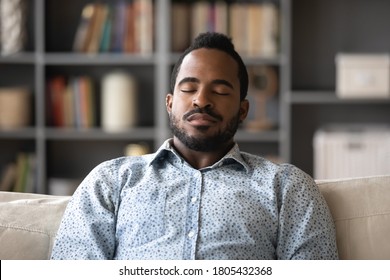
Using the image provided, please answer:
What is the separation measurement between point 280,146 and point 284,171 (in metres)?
2.34

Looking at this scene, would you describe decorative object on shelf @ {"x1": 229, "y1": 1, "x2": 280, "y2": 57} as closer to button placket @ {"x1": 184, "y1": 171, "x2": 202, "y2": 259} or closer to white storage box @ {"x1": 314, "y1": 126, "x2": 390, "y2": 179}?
white storage box @ {"x1": 314, "y1": 126, "x2": 390, "y2": 179}

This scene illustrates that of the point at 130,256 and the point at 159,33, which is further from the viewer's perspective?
the point at 159,33

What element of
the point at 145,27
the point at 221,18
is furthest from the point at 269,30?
the point at 145,27

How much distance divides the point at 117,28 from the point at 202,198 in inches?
99.2

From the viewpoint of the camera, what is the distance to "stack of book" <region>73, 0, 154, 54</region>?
13.1 feet

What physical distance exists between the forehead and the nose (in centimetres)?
4

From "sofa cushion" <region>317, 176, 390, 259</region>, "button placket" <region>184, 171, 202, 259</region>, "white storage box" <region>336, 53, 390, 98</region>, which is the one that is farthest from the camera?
A: "white storage box" <region>336, 53, 390, 98</region>

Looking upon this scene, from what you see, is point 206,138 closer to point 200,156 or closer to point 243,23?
point 200,156

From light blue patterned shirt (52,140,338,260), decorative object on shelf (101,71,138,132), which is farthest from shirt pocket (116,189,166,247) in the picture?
decorative object on shelf (101,71,138,132)

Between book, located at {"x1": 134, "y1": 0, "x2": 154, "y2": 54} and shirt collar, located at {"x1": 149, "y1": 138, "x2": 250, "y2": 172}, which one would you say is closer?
shirt collar, located at {"x1": 149, "y1": 138, "x2": 250, "y2": 172}

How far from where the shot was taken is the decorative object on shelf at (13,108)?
13.4 feet

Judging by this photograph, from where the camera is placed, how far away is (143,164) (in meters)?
1.77
